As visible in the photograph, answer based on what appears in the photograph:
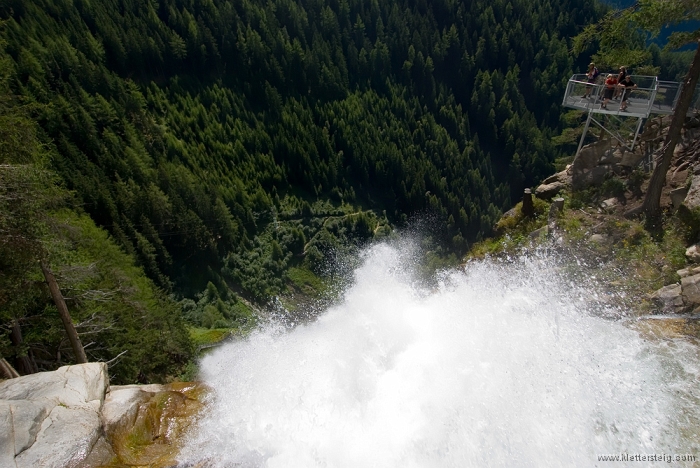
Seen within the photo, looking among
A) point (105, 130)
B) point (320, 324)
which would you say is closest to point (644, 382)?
point (320, 324)

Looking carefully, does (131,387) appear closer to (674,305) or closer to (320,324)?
(320,324)

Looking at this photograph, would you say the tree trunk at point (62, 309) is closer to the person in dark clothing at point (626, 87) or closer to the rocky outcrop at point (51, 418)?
the rocky outcrop at point (51, 418)

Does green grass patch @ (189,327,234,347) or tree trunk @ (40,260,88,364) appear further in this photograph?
green grass patch @ (189,327,234,347)

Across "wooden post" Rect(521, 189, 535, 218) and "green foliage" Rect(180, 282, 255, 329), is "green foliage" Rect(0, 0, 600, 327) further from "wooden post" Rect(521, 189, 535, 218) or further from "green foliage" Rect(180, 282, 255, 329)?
"wooden post" Rect(521, 189, 535, 218)

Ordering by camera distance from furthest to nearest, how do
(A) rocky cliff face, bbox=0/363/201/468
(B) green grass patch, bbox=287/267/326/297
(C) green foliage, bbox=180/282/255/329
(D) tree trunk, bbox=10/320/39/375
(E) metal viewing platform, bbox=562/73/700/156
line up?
1. (B) green grass patch, bbox=287/267/326/297
2. (C) green foliage, bbox=180/282/255/329
3. (E) metal viewing platform, bbox=562/73/700/156
4. (D) tree trunk, bbox=10/320/39/375
5. (A) rocky cliff face, bbox=0/363/201/468

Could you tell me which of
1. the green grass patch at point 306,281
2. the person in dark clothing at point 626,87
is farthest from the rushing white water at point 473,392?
the green grass patch at point 306,281

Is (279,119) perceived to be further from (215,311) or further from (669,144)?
(669,144)

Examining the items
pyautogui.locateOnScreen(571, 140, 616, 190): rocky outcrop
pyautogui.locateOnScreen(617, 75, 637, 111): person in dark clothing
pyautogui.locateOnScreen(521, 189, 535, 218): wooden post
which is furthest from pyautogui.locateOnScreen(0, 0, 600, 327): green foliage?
pyautogui.locateOnScreen(617, 75, 637, 111): person in dark clothing

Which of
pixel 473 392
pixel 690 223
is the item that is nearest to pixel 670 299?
pixel 690 223
